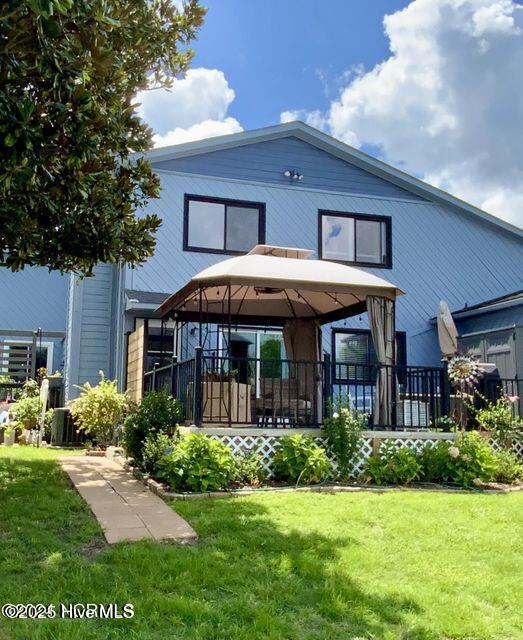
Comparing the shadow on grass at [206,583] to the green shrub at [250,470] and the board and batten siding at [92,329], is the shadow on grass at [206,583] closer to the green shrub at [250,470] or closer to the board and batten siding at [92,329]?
the green shrub at [250,470]

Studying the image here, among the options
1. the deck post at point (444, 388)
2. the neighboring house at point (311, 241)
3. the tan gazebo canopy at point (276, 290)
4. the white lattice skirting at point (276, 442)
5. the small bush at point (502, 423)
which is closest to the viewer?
the white lattice skirting at point (276, 442)

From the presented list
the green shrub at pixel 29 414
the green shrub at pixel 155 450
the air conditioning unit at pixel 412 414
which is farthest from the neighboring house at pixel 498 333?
the green shrub at pixel 29 414

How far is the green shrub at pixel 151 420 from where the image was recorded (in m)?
8.45

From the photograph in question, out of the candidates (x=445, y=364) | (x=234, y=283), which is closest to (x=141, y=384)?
(x=234, y=283)

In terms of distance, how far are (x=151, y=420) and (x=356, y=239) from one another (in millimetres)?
8057

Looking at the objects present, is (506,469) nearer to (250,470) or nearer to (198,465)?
(250,470)

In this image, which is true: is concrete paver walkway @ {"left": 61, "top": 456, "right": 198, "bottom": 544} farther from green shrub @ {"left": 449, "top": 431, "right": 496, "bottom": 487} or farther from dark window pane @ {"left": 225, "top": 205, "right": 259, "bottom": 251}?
dark window pane @ {"left": 225, "top": 205, "right": 259, "bottom": 251}

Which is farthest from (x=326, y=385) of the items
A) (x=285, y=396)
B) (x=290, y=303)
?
(x=290, y=303)

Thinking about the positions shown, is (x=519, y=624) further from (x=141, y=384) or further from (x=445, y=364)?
(x=141, y=384)

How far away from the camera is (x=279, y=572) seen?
4289 millimetres

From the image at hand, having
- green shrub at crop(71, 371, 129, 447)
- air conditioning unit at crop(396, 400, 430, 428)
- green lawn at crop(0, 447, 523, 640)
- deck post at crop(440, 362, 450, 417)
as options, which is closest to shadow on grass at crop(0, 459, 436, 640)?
green lawn at crop(0, 447, 523, 640)

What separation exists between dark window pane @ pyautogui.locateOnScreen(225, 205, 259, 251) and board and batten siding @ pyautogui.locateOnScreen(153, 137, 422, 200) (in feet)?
2.62

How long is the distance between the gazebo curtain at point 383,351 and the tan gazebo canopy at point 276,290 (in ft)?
0.57

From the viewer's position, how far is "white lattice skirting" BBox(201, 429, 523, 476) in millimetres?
7973
